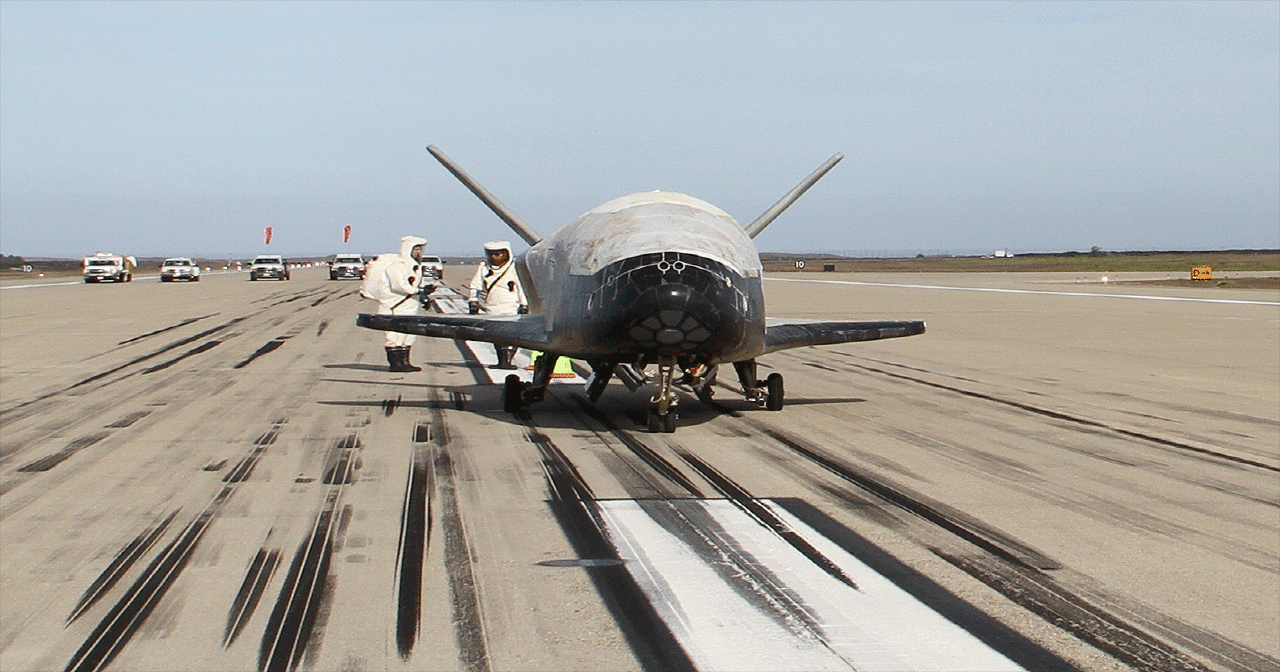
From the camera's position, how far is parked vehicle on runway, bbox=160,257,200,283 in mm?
80500

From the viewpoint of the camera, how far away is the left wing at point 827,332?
14641 millimetres

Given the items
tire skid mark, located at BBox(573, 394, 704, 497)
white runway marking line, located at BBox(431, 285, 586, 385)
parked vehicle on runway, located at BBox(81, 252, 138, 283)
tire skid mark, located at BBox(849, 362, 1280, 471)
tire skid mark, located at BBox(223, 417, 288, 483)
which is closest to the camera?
tire skid mark, located at BBox(573, 394, 704, 497)

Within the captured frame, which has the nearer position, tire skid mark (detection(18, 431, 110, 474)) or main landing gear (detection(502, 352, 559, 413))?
tire skid mark (detection(18, 431, 110, 474))

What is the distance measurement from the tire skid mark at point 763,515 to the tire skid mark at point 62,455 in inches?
225

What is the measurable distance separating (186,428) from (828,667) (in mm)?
10019

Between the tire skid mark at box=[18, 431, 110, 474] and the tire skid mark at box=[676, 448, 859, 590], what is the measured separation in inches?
225

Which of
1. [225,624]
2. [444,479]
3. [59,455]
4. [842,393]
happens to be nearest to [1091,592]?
[225,624]

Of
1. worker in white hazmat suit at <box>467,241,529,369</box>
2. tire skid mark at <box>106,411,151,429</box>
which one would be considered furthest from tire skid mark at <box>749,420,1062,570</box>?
worker in white hazmat suit at <box>467,241,529,369</box>

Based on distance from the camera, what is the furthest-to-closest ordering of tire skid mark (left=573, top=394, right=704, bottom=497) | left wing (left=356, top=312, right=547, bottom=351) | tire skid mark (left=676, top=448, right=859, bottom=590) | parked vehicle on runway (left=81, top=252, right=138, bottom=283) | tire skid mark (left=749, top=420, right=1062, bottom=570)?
parked vehicle on runway (left=81, top=252, right=138, bottom=283)
left wing (left=356, top=312, right=547, bottom=351)
tire skid mark (left=573, top=394, right=704, bottom=497)
tire skid mark (left=749, top=420, right=1062, bottom=570)
tire skid mark (left=676, top=448, right=859, bottom=590)

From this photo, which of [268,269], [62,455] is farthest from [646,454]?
[268,269]

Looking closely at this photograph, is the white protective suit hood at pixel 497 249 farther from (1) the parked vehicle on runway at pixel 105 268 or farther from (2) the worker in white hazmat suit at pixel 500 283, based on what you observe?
(1) the parked vehicle on runway at pixel 105 268

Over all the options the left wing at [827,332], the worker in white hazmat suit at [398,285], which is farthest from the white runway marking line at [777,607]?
the worker in white hazmat suit at [398,285]

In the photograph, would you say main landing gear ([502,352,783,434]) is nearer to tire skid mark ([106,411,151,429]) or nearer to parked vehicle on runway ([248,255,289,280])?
tire skid mark ([106,411,151,429])

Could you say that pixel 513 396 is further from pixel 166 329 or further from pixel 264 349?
pixel 166 329
